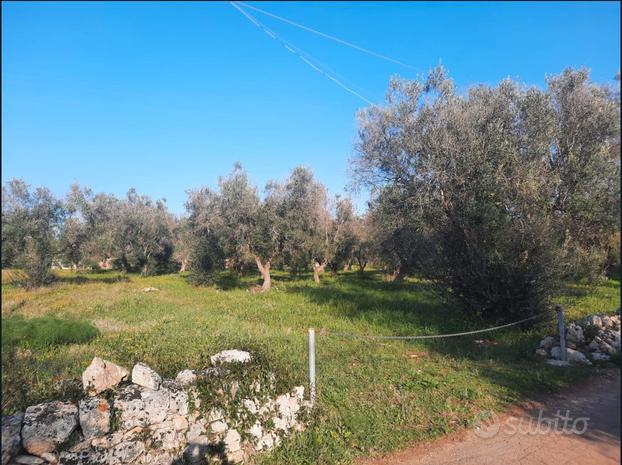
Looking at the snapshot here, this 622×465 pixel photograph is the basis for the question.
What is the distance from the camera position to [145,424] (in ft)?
13.1

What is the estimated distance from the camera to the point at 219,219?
26125 mm

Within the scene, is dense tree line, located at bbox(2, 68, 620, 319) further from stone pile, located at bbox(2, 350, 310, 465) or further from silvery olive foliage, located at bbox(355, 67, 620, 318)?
stone pile, located at bbox(2, 350, 310, 465)

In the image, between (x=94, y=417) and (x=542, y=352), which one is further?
(x=542, y=352)

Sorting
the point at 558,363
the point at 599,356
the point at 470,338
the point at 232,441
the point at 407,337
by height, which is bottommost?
the point at 232,441

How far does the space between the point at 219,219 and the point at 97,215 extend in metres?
13.9

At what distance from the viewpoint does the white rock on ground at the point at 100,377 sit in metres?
4.17

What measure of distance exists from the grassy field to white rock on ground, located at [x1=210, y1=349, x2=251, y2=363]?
0.20m

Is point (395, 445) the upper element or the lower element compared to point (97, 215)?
lower

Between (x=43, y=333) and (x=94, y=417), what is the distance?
214 inches

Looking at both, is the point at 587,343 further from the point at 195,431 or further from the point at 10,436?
the point at 10,436

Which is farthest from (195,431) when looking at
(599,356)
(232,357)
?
(599,356)

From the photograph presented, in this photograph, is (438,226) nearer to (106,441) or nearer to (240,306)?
(240,306)

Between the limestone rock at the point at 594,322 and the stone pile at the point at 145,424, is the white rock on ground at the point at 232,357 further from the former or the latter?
the limestone rock at the point at 594,322

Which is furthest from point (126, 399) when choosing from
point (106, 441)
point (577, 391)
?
point (577, 391)
